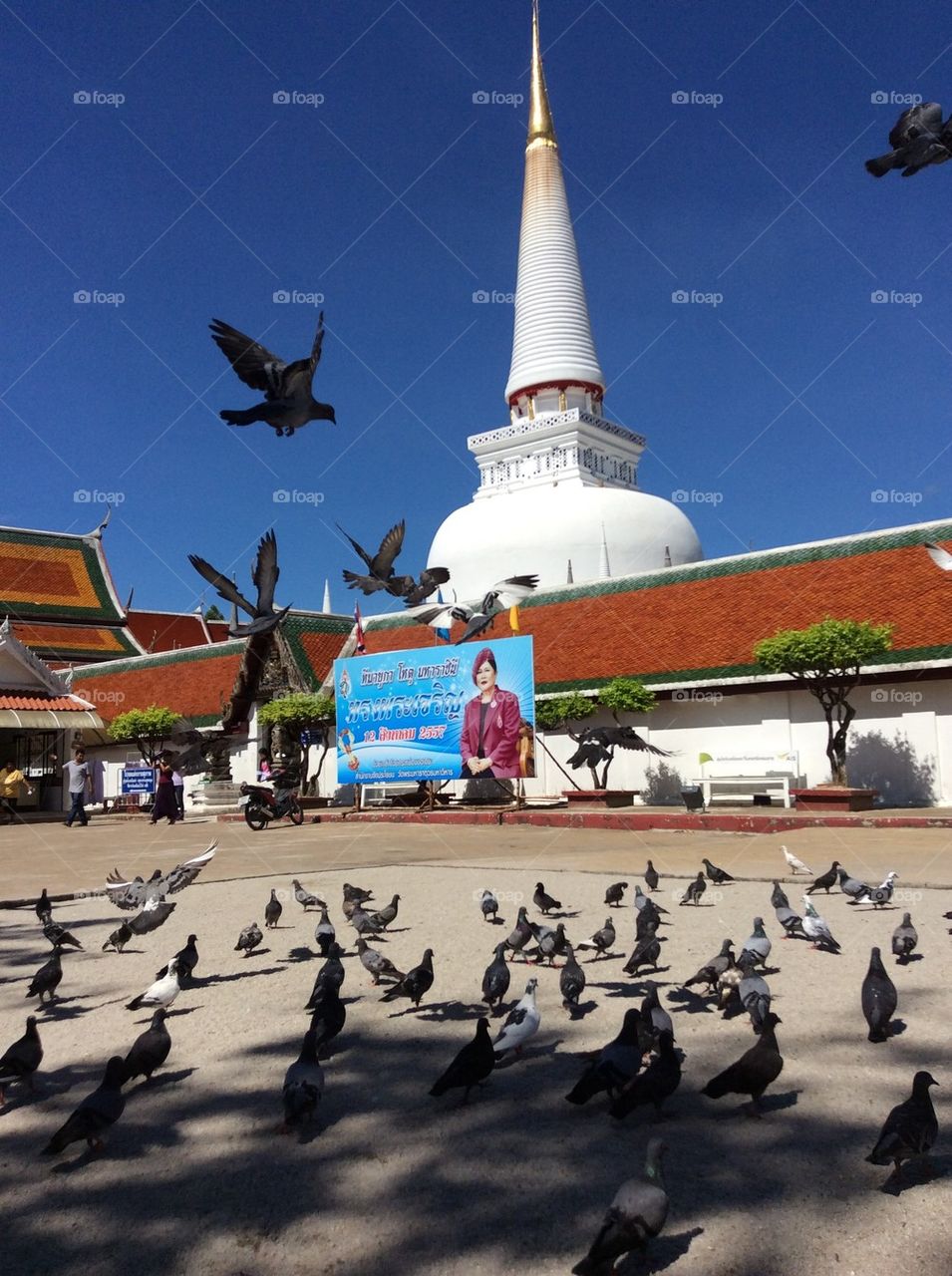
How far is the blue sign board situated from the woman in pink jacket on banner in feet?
36.4

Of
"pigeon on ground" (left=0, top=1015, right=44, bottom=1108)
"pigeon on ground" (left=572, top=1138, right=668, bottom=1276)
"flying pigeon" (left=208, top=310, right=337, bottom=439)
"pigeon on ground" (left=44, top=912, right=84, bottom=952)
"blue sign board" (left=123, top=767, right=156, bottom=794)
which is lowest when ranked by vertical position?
"pigeon on ground" (left=572, top=1138, right=668, bottom=1276)

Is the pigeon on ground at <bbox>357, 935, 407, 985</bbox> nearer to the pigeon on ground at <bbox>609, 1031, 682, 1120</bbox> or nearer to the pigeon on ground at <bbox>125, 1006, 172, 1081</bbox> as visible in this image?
the pigeon on ground at <bbox>125, 1006, 172, 1081</bbox>

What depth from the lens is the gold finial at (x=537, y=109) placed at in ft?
162

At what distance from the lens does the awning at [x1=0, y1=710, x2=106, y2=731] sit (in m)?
27.7

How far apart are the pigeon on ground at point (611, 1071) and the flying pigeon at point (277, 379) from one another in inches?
257

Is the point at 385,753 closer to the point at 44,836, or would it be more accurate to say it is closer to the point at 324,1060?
the point at 44,836

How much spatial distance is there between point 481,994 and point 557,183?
48.5 m

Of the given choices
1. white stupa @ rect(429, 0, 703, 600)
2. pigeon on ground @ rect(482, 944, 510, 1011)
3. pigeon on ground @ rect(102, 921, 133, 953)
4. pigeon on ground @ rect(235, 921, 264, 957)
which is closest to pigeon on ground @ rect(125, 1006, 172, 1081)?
pigeon on ground @ rect(482, 944, 510, 1011)

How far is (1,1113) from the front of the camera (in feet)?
15.1

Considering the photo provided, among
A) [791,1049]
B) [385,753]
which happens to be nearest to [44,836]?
[385,753]

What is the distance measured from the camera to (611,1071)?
424 centimetres

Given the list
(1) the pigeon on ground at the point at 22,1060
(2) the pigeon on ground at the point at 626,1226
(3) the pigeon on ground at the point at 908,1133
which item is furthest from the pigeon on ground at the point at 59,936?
(3) the pigeon on ground at the point at 908,1133

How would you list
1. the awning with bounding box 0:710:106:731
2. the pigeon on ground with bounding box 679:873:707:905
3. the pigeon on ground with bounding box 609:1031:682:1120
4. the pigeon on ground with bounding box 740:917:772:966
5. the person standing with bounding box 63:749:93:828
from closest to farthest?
the pigeon on ground with bounding box 609:1031:682:1120
the pigeon on ground with bounding box 740:917:772:966
the pigeon on ground with bounding box 679:873:707:905
the person standing with bounding box 63:749:93:828
the awning with bounding box 0:710:106:731

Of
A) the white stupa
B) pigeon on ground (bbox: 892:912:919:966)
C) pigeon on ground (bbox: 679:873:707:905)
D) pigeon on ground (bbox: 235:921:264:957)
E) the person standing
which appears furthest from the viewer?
the white stupa
